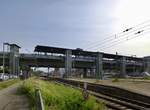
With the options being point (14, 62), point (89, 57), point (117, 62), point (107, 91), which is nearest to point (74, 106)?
point (107, 91)

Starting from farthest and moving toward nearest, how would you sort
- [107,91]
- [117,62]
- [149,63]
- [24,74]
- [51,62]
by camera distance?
[149,63]
[117,62]
[51,62]
[24,74]
[107,91]

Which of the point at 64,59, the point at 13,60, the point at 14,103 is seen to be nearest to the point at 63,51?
the point at 64,59

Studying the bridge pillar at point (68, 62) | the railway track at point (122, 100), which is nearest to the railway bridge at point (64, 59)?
the bridge pillar at point (68, 62)

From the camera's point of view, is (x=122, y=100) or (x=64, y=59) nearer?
(x=122, y=100)

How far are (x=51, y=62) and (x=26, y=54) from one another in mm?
13816

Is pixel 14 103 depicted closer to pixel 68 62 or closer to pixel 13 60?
pixel 13 60

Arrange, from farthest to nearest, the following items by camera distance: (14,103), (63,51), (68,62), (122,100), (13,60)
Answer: (63,51)
(68,62)
(13,60)
(122,100)
(14,103)

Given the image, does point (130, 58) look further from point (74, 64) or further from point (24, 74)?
point (24, 74)

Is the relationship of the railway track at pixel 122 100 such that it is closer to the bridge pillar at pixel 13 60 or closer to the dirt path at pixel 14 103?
the dirt path at pixel 14 103

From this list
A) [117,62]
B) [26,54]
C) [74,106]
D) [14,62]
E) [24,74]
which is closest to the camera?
[74,106]

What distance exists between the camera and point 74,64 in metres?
153

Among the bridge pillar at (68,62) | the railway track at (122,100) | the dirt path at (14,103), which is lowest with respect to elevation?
the railway track at (122,100)

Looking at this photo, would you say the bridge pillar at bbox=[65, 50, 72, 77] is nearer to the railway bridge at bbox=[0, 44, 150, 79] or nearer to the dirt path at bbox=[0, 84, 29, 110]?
the railway bridge at bbox=[0, 44, 150, 79]

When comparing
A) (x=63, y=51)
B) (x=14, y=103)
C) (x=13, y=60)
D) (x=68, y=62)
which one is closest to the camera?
(x=14, y=103)
